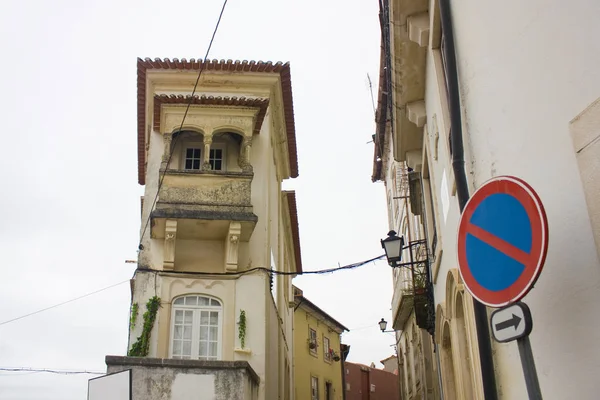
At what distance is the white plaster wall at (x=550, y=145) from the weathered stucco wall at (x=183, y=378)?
7106 mm

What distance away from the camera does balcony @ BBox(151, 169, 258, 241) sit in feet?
47.1

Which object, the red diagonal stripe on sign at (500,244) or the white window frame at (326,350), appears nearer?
the red diagonal stripe on sign at (500,244)

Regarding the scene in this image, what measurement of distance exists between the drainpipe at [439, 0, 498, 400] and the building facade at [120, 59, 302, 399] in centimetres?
902

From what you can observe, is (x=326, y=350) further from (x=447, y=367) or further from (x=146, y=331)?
(x=447, y=367)

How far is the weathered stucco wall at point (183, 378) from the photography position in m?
10.8

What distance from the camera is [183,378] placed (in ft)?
36.0

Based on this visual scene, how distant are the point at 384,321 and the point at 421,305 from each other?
11.1m

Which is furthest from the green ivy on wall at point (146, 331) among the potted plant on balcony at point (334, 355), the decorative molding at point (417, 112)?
the potted plant on balcony at point (334, 355)

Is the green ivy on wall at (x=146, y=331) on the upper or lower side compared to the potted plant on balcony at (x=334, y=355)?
lower

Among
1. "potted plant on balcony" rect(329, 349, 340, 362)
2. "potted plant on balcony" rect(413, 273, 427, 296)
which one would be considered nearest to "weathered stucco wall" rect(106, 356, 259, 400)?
"potted plant on balcony" rect(413, 273, 427, 296)

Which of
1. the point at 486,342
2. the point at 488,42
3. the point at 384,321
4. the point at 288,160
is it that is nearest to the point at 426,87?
the point at 488,42

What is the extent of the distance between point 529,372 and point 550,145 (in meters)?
1.62

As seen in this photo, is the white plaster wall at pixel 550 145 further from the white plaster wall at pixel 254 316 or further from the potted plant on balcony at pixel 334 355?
the potted plant on balcony at pixel 334 355

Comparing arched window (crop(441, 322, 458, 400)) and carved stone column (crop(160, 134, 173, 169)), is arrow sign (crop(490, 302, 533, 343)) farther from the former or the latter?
carved stone column (crop(160, 134, 173, 169))
